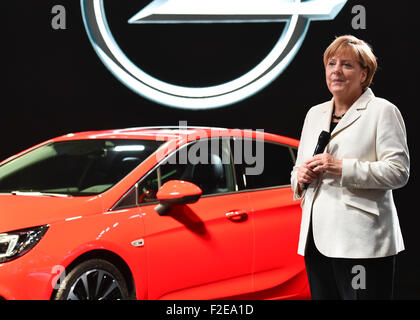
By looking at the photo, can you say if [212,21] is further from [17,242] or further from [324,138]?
[324,138]

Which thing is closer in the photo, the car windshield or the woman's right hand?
the woman's right hand

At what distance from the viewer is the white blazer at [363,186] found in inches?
91.5

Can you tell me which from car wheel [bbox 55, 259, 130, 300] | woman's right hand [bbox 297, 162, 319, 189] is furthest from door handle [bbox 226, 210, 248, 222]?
woman's right hand [bbox 297, 162, 319, 189]

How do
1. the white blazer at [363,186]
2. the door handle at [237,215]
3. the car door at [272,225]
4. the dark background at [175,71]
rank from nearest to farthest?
the white blazer at [363,186], the door handle at [237,215], the car door at [272,225], the dark background at [175,71]

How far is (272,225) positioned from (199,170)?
574 millimetres

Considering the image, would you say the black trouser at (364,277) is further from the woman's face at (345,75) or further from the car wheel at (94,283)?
the car wheel at (94,283)

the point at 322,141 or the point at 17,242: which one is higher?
the point at 322,141

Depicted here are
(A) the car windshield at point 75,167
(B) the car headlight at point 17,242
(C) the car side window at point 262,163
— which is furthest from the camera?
(C) the car side window at point 262,163

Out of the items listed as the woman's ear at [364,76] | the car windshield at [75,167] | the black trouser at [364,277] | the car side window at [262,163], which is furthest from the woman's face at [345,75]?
the car side window at [262,163]

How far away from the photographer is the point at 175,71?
6266 millimetres

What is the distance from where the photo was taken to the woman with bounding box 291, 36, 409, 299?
2330mm

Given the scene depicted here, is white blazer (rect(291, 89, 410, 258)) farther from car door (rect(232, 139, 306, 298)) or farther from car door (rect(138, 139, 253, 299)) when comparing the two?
car door (rect(232, 139, 306, 298))

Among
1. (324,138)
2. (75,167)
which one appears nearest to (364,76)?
(324,138)

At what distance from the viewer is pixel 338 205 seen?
2.39m
